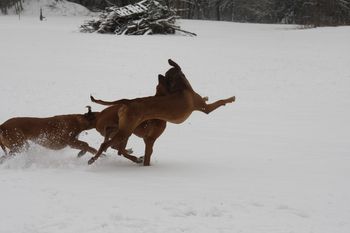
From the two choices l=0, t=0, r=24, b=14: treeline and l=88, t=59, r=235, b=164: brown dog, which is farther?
l=0, t=0, r=24, b=14: treeline

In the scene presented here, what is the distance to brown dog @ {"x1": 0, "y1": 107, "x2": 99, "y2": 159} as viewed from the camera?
6.42 m

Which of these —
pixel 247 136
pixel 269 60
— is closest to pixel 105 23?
pixel 269 60

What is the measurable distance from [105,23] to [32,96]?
15.0 meters

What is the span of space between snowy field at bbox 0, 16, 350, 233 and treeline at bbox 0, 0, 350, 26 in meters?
15.2

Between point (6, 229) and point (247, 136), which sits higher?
point (6, 229)

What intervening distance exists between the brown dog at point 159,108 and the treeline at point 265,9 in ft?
88.7

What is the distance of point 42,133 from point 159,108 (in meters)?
1.58

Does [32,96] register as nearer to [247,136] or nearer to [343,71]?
[247,136]

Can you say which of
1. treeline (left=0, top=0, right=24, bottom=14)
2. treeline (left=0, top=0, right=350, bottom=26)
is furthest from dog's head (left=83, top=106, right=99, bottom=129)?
treeline (left=0, top=0, right=24, bottom=14)

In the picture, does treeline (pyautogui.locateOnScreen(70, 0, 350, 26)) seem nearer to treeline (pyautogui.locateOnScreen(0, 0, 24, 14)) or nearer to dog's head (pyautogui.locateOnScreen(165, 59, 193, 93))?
treeline (pyautogui.locateOnScreen(0, 0, 24, 14))

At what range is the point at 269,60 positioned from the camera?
770 inches

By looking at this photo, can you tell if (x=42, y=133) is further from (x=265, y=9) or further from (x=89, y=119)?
(x=265, y=9)

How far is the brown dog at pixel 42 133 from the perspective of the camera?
6418 mm

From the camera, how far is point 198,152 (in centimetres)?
754
